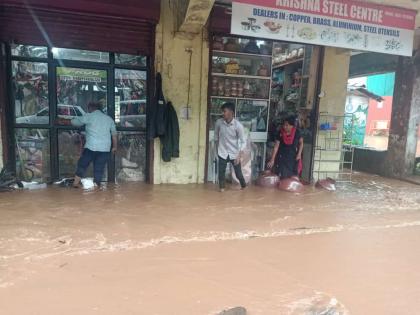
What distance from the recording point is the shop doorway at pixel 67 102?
21.1 ft

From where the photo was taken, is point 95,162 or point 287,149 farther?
point 287,149

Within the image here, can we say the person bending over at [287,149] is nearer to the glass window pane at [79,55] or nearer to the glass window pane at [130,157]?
the glass window pane at [130,157]

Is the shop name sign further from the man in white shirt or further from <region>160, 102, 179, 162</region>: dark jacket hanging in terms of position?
<region>160, 102, 179, 162</region>: dark jacket hanging

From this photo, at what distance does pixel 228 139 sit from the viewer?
6.56 meters

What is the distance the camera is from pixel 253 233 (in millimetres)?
4539

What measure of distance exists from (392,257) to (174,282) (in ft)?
7.77

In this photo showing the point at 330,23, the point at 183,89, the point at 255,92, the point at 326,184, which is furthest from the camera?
the point at 255,92

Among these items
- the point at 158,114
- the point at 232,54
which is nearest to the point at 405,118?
the point at 232,54

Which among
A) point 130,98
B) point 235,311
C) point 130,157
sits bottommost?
point 235,311

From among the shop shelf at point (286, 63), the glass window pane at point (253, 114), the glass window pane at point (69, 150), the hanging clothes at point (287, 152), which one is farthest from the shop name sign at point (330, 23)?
the glass window pane at point (69, 150)

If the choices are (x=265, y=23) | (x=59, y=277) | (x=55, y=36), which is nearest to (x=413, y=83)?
(x=265, y=23)

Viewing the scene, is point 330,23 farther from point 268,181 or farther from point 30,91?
point 30,91

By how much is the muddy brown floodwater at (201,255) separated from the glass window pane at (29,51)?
2.31 meters

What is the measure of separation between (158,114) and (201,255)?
3454 mm
